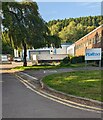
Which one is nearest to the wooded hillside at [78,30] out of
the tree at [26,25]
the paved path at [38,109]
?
the tree at [26,25]

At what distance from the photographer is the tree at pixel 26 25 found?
35.6 metres

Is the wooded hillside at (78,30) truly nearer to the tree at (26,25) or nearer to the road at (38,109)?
the tree at (26,25)

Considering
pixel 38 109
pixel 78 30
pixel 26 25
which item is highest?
pixel 78 30

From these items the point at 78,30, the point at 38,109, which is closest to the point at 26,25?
the point at 38,109

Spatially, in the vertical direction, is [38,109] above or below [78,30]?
below

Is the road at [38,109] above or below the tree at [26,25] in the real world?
below

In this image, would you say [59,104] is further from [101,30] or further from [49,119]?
[101,30]

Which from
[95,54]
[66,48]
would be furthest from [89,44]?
[66,48]

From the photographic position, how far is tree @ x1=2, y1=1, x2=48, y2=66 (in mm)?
35562

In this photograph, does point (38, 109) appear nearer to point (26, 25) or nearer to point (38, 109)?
point (38, 109)

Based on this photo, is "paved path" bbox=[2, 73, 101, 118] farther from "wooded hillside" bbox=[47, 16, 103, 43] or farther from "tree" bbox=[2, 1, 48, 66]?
"wooded hillside" bbox=[47, 16, 103, 43]

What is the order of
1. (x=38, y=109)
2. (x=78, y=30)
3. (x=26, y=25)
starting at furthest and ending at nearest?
(x=78, y=30) → (x=26, y=25) → (x=38, y=109)

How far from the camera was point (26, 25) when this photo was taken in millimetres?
37406

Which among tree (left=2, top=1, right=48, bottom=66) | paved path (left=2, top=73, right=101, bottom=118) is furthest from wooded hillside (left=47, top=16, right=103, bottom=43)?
paved path (left=2, top=73, right=101, bottom=118)
